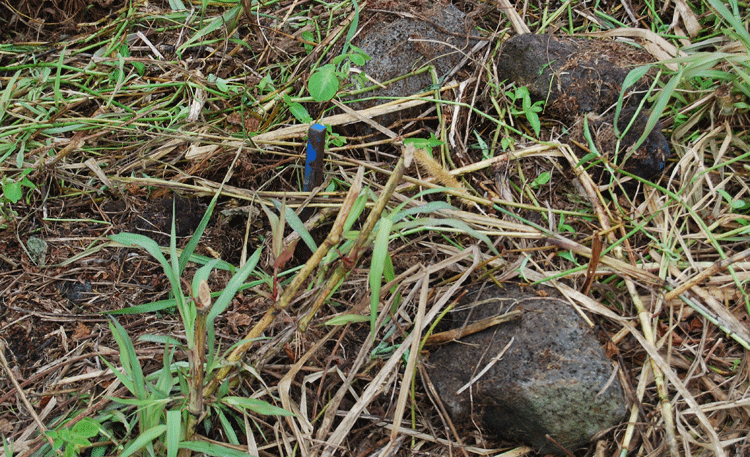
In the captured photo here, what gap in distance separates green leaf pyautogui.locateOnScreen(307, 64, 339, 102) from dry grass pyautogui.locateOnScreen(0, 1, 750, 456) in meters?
0.18

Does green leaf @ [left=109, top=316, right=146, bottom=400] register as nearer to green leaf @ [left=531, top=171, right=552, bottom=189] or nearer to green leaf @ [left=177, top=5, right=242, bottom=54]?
green leaf @ [left=531, top=171, right=552, bottom=189]

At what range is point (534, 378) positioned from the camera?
145 centimetres

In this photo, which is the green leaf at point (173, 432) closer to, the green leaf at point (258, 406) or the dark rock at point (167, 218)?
the green leaf at point (258, 406)

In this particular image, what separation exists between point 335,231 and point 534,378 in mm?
699

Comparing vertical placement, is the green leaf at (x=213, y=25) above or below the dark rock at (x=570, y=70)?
above

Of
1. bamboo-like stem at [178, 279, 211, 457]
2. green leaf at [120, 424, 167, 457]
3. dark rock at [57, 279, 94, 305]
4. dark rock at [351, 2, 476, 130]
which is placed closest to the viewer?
bamboo-like stem at [178, 279, 211, 457]

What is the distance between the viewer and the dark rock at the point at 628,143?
190cm

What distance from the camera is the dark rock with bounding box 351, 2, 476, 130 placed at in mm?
2201

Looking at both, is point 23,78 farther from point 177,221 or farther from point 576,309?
point 576,309

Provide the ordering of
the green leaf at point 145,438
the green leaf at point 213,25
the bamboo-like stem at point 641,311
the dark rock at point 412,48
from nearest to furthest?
the green leaf at point 145,438
the bamboo-like stem at point 641,311
the dark rock at point 412,48
the green leaf at point 213,25

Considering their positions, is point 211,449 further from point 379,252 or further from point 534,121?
point 534,121

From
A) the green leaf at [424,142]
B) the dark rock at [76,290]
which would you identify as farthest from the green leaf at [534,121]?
the dark rock at [76,290]

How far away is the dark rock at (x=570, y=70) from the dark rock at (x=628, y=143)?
0.25 ft

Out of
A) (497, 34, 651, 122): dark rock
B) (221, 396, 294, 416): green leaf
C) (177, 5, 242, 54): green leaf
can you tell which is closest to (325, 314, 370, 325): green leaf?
(221, 396, 294, 416): green leaf
